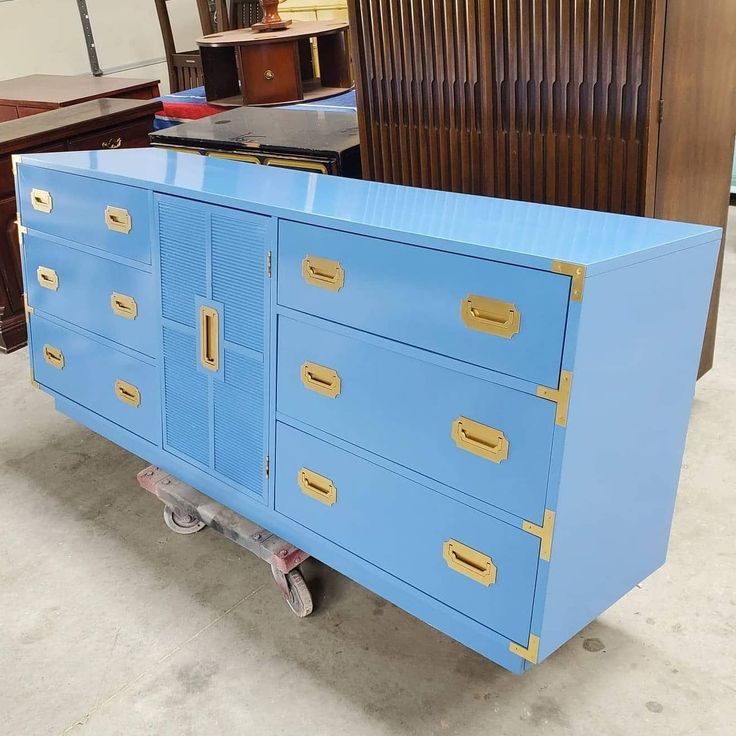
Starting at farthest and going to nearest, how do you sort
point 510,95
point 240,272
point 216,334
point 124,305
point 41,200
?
point 41,200, point 124,305, point 510,95, point 216,334, point 240,272

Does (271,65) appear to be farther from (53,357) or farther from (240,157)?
(53,357)

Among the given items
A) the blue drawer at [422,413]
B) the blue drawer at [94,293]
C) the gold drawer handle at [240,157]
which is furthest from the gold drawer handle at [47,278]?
the blue drawer at [422,413]

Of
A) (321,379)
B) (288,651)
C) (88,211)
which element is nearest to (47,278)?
(88,211)

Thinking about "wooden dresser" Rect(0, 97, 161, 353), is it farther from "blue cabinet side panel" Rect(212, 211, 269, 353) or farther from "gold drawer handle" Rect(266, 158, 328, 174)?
"blue cabinet side panel" Rect(212, 211, 269, 353)

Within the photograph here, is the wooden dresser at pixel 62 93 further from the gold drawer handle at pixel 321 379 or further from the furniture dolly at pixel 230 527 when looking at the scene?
the gold drawer handle at pixel 321 379

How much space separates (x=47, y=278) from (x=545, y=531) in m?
1.91

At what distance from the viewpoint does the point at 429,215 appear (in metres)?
1.78

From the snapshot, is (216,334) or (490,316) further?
Answer: (216,334)

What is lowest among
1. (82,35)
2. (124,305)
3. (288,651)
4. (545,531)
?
(288,651)

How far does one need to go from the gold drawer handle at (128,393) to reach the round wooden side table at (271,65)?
1.82 m

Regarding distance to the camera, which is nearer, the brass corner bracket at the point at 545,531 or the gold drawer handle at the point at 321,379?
the brass corner bracket at the point at 545,531

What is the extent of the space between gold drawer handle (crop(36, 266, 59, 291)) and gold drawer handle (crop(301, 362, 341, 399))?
117 cm

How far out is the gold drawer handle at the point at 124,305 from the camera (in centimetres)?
241

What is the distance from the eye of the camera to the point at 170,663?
1974 millimetres
